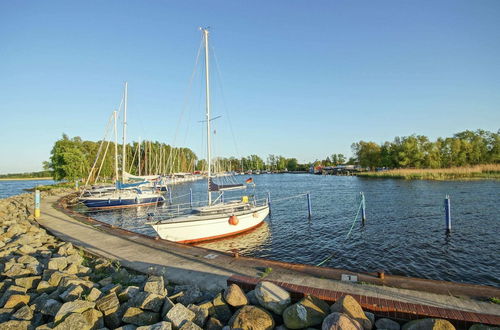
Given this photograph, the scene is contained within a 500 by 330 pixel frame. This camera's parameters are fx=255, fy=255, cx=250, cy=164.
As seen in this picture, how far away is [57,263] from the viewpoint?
839cm

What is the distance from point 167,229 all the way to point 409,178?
71.5 metres

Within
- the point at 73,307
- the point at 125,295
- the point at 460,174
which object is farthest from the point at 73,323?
the point at 460,174

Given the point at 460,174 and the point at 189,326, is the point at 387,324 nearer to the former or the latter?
the point at 189,326

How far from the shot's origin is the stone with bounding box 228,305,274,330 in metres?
4.92

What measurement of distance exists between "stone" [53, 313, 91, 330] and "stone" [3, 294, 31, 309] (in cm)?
222

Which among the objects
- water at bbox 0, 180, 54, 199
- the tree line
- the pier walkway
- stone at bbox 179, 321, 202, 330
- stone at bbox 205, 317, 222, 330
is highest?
the tree line

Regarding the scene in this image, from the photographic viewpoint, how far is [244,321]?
4.98 meters

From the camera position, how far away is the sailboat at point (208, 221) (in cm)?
1513

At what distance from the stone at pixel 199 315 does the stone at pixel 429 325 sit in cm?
385

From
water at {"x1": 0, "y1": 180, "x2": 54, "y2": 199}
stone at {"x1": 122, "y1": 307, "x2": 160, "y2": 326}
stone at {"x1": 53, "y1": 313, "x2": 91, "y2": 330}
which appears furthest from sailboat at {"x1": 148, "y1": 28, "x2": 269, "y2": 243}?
water at {"x1": 0, "y1": 180, "x2": 54, "y2": 199}

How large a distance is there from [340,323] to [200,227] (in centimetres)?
1235

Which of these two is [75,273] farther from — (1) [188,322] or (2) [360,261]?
(2) [360,261]

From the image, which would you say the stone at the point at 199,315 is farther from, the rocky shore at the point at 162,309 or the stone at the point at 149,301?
the stone at the point at 149,301

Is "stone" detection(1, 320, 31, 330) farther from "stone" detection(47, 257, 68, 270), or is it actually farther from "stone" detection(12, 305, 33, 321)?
"stone" detection(47, 257, 68, 270)
